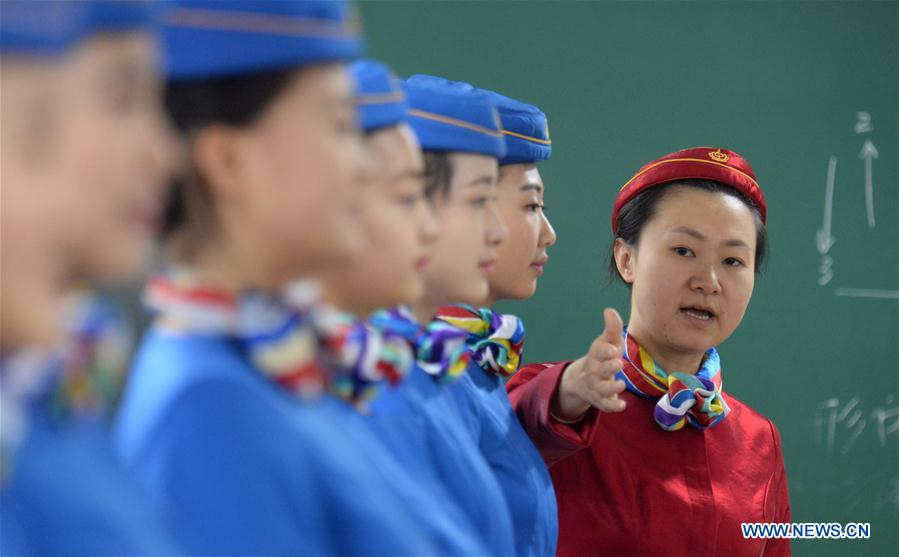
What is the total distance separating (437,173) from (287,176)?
2.08 ft

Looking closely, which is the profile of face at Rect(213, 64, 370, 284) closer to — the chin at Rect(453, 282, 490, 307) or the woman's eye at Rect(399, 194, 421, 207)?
the woman's eye at Rect(399, 194, 421, 207)

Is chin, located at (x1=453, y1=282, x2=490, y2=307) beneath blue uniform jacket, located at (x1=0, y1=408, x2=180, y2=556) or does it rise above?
beneath

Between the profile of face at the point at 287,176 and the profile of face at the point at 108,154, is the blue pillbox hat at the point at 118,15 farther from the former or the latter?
the profile of face at the point at 287,176

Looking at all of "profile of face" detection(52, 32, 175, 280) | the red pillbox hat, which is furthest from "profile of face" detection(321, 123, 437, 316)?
the red pillbox hat

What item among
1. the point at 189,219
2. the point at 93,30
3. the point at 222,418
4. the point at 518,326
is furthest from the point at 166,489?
the point at 518,326

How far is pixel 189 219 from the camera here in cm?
107

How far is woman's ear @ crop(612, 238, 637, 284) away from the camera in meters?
2.46

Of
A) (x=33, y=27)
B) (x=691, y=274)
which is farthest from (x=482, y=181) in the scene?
(x=33, y=27)

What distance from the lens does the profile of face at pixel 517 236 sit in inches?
77.4

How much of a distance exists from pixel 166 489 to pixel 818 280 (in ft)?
9.55

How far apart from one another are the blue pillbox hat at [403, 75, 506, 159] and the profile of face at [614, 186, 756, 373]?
2.35 feet

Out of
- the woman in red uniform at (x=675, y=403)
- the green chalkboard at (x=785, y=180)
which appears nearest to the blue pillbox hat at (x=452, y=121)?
the woman in red uniform at (x=675, y=403)

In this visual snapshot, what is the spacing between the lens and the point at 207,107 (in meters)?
1.05

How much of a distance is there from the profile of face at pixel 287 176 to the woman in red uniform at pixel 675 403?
1.10 m
